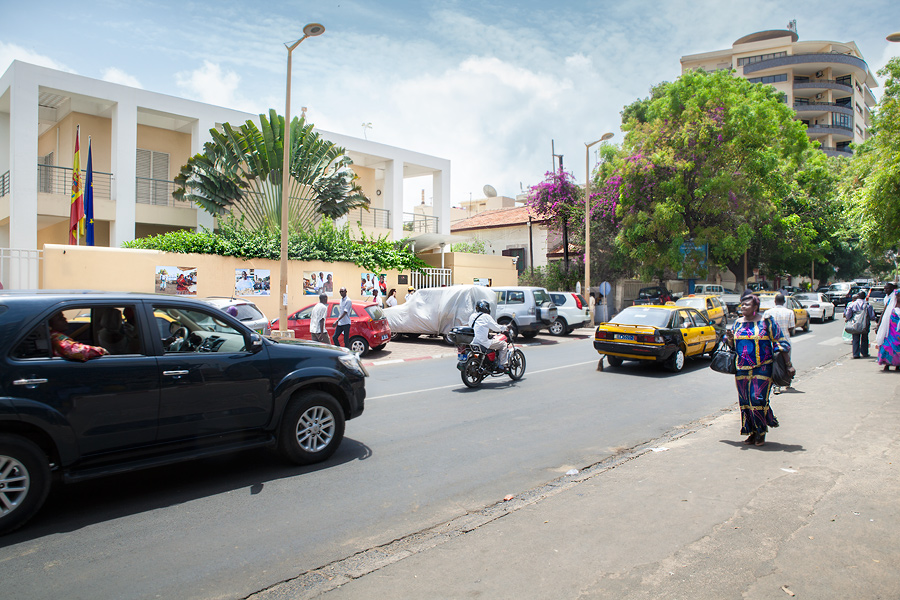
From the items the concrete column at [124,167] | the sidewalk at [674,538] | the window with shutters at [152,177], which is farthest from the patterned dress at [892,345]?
the window with shutters at [152,177]

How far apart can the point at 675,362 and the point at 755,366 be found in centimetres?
609

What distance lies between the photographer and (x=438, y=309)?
746 inches

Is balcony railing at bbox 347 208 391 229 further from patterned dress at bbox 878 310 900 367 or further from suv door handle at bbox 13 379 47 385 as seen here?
suv door handle at bbox 13 379 47 385

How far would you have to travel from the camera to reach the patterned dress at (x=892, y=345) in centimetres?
1249

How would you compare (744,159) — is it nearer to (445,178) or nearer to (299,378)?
(445,178)

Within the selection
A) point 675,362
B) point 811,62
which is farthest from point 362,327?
point 811,62

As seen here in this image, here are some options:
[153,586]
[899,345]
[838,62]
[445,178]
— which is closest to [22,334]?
[153,586]

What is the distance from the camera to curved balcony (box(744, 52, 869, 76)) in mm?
63875

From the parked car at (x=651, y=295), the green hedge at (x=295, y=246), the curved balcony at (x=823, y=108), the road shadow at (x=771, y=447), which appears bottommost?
the road shadow at (x=771, y=447)

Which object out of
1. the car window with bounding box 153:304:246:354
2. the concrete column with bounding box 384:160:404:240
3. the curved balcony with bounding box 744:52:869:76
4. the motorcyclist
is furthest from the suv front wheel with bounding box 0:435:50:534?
the curved balcony with bounding box 744:52:869:76

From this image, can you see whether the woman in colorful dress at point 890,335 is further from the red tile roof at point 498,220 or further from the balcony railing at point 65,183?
the red tile roof at point 498,220

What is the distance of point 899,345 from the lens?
1250cm

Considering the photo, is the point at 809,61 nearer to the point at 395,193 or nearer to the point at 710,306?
the point at 395,193

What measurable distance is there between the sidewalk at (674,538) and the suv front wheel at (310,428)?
6.58 feet
